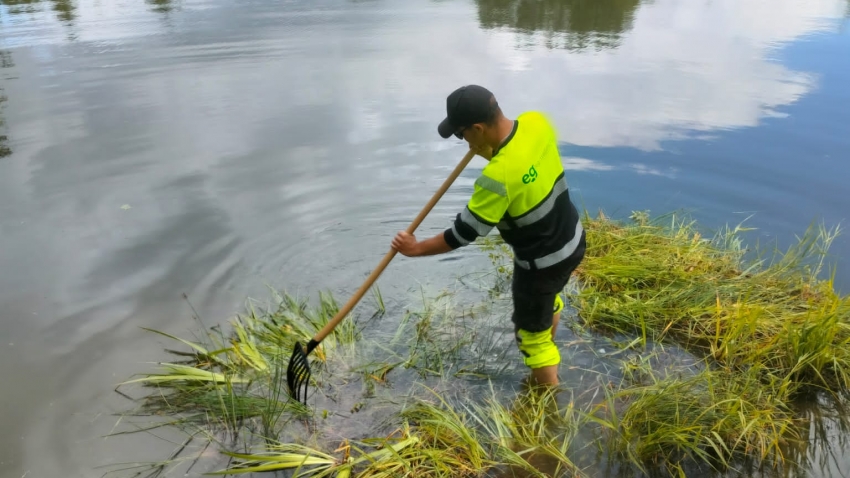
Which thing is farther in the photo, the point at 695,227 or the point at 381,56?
the point at 381,56

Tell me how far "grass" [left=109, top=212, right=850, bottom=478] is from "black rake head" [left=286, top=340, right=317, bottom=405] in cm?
9

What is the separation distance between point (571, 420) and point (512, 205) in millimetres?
1253

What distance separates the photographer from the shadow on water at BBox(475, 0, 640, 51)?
12164mm

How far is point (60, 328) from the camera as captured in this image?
4.12m

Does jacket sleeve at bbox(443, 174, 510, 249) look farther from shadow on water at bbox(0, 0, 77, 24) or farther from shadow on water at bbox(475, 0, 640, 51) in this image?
shadow on water at bbox(0, 0, 77, 24)

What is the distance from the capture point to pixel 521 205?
273 cm

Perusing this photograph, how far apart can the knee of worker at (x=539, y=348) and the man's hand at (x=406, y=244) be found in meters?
0.81

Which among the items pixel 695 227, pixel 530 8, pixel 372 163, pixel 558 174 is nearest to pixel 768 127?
pixel 695 227

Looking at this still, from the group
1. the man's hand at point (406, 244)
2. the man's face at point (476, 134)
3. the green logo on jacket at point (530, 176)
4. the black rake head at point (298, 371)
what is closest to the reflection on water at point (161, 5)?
the black rake head at point (298, 371)

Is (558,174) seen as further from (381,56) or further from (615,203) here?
(381,56)

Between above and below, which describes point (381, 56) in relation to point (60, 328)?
above

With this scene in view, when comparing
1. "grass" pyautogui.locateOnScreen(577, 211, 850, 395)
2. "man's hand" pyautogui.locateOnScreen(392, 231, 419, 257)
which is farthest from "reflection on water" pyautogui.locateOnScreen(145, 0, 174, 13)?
"man's hand" pyautogui.locateOnScreen(392, 231, 419, 257)

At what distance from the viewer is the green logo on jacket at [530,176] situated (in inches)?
104

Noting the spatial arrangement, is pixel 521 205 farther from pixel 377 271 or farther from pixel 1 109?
pixel 1 109
